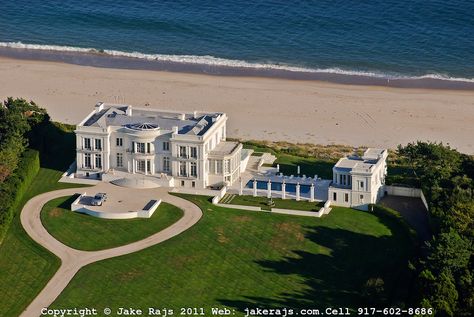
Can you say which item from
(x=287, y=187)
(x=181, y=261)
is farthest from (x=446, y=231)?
(x=181, y=261)

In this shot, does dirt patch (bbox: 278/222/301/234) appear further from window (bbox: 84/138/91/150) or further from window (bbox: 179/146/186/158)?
window (bbox: 84/138/91/150)

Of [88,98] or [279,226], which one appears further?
[88,98]

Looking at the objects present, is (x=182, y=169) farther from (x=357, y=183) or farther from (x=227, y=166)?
(x=357, y=183)

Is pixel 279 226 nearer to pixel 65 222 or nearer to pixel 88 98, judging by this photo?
pixel 65 222

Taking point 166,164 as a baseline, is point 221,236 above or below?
below

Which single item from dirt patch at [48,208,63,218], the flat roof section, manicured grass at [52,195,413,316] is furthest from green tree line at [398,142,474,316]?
dirt patch at [48,208,63,218]

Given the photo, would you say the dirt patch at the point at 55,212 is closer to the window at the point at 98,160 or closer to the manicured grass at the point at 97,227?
the manicured grass at the point at 97,227

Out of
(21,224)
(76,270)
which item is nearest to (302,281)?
(76,270)
